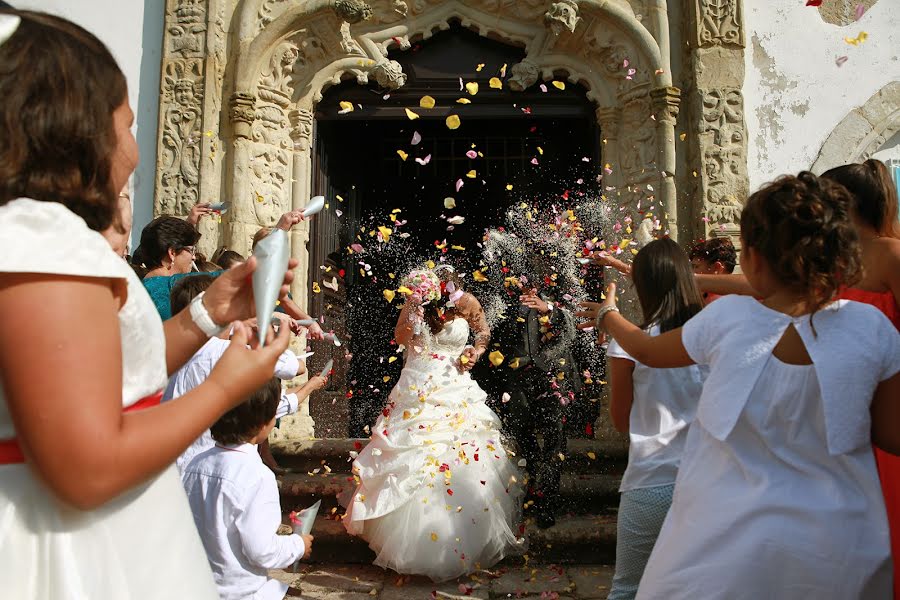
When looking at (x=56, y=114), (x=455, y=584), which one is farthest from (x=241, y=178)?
(x=56, y=114)

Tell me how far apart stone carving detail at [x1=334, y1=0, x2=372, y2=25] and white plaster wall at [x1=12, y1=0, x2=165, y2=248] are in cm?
168

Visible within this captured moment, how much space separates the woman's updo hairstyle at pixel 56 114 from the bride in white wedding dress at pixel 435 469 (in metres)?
3.81

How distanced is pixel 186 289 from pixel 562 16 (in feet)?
15.5

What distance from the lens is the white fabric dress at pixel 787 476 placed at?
5.95 ft

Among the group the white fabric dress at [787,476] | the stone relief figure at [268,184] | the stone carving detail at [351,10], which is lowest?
the white fabric dress at [787,476]

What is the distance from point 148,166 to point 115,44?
1.17 meters

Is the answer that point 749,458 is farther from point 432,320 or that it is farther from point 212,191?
point 212,191

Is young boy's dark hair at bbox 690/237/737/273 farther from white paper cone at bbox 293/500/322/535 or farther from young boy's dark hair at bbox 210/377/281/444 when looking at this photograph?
white paper cone at bbox 293/500/322/535

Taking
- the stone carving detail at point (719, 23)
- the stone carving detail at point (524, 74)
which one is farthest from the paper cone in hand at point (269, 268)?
the stone carving detail at point (719, 23)

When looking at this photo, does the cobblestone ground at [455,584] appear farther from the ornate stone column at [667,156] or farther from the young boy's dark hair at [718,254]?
the ornate stone column at [667,156]

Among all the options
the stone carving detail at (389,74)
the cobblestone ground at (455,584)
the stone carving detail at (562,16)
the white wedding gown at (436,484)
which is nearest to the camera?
the cobblestone ground at (455,584)

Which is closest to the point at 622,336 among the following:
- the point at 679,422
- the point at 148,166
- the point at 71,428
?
the point at 679,422

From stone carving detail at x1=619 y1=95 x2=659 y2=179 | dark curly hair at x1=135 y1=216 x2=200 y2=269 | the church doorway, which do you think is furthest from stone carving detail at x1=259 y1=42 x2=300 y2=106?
stone carving detail at x1=619 y1=95 x2=659 y2=179

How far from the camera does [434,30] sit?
7172mm
